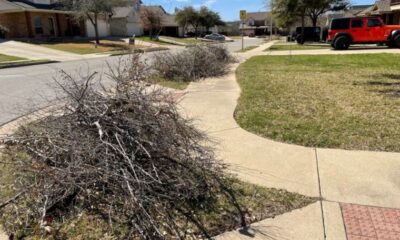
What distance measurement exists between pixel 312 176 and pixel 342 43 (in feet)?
75.5

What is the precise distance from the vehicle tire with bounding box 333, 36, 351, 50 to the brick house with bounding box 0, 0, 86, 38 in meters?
28.8

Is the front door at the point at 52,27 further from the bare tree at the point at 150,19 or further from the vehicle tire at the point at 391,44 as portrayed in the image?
the vehicle tire at the point at 391,44

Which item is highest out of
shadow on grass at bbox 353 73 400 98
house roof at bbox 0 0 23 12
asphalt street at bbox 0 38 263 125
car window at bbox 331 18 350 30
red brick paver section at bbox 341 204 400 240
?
house roof at bbox 0 0 23 12

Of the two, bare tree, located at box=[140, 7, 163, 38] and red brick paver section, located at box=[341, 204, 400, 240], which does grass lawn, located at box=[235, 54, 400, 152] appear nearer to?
red brick paver section, located at box=[341, 204, 400, 240]

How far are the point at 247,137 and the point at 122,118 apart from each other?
2407mm

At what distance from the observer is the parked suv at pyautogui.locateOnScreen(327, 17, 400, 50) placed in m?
23.9

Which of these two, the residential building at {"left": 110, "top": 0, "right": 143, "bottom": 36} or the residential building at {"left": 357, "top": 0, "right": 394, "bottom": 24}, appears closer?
the residential building at {"left": 357, "top": 0, "right": 394, "bottom": 24}

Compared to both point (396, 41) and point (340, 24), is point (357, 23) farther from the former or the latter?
point (396, 41)

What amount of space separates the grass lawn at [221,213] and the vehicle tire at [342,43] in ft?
76.5

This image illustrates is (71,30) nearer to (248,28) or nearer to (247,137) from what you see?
(247,137)

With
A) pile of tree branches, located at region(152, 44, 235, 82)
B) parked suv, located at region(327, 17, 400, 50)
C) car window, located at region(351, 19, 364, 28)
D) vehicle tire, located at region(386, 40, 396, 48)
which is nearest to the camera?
pile of tree branches, located at region(152, 44, 235, 82)

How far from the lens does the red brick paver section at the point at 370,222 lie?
315 cm

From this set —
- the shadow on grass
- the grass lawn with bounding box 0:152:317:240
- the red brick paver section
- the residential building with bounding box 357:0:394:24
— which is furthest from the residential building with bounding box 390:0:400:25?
the grass lawn with bounding box 0:152:317:240

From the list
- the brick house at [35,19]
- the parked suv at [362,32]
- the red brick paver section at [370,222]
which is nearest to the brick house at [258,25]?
the brick house at [35,19]
